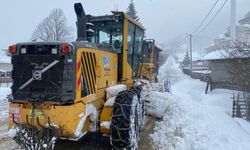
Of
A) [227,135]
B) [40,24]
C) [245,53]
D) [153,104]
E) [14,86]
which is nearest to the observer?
[14,86]

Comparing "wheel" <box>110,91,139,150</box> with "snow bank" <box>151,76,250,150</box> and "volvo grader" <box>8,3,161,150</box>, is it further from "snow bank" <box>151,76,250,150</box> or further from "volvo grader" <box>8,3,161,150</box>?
"snow bank" <box>151,76,250,150</box>

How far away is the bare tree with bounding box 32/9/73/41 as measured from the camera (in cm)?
3834

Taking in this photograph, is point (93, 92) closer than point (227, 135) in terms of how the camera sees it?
Yes

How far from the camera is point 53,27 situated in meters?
39.5

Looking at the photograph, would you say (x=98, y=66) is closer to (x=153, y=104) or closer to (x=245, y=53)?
(x=153, y=104)

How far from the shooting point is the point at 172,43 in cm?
9756

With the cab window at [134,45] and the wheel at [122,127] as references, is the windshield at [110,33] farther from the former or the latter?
the wheel at [122,127]

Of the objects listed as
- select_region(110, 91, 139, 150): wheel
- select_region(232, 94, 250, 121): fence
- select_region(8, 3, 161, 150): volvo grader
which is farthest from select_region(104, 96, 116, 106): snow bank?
select_region(232, 94, 250, 121): fence

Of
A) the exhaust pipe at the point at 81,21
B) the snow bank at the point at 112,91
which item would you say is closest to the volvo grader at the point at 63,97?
the exhaust pipe at the point at 81,21

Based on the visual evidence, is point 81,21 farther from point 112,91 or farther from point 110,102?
point 110,102

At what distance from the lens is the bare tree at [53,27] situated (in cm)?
3834

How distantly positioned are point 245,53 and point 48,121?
1029 centimetres

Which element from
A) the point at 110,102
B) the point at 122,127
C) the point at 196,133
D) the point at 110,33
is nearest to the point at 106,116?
the point at 110,102

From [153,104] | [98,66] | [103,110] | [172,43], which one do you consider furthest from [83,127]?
[172,43]
